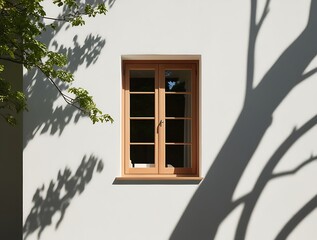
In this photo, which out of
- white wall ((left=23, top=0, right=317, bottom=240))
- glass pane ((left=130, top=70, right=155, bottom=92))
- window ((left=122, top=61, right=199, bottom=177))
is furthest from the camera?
glass pane ((left=130, top=70, right=155, bottom=92))

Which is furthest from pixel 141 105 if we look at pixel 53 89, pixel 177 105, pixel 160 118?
pixel 53 89

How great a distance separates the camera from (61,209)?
5406 millimetres

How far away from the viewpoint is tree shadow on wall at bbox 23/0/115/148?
5.45 m

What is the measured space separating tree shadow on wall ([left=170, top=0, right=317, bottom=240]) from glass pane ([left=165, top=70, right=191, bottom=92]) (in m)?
0.82

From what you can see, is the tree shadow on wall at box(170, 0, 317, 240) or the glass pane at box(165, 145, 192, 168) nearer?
the tree shadow on wall at box(170, 0, 317, 240)

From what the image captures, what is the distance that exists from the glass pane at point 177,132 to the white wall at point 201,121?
1.16ft

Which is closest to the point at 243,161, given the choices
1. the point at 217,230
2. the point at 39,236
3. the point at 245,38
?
the point at 217,230

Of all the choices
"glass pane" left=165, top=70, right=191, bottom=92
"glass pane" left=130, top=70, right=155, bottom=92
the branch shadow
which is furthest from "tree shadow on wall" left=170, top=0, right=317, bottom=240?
"glass pane" left=130, top=70, right=155, bottom=92

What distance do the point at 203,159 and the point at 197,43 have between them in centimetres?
152

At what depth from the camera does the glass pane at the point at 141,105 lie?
225 inches

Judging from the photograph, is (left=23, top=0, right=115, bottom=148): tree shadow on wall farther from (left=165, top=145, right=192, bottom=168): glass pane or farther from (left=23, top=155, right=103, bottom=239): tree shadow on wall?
(left=165, top=145, right=192, bottom=168): glass pane

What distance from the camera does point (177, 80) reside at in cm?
575

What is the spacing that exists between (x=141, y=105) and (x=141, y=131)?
14.0 inches

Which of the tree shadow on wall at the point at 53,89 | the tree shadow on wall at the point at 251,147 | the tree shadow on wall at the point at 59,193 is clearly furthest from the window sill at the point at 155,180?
the tree shadow on wall at the point at 53,89
